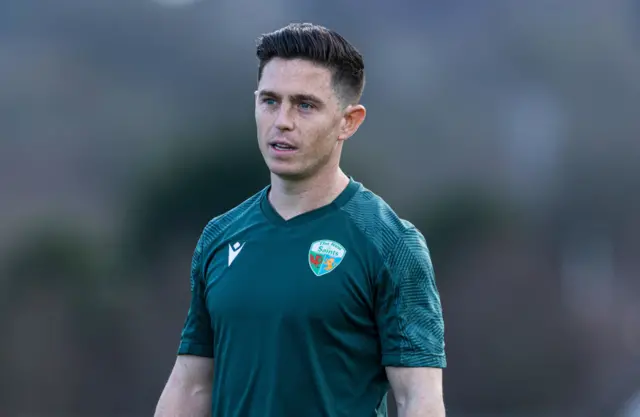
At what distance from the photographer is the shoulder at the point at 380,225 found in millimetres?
1645

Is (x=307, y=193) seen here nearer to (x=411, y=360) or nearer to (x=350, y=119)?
(x=350, y=119)

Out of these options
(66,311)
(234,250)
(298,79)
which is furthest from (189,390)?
(66,311)

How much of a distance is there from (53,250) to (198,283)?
262 centimetres

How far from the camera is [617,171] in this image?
15.1ft

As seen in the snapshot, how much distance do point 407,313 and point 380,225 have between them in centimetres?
18

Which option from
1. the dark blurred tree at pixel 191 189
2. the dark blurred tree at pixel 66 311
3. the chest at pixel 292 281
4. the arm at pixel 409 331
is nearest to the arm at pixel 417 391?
the arm at pixel 409 331

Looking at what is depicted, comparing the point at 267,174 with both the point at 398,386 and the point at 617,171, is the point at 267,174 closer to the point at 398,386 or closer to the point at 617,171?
the point at 617,171

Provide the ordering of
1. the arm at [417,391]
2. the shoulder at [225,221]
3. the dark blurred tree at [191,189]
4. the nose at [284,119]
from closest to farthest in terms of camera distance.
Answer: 1. the arm at [417,391]
2. the nose at [284,119]
3. the shoulder at [225,221]
4. the dark blurred tree at [191,189]

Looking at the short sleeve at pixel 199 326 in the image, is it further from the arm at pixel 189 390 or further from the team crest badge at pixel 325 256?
the team crest badge at pixel 325 256

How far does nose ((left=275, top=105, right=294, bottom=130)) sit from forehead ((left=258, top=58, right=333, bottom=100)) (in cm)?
3

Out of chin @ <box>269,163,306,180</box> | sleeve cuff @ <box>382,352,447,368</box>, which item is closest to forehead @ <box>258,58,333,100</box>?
chin @ <box>269,163,306,180</box>

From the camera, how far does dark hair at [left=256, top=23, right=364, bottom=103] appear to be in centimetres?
170

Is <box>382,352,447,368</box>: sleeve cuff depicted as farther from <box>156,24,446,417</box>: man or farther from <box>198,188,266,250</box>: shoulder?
<box>198,188,266,250</box>: shoulder

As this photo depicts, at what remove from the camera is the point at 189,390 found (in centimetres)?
184
